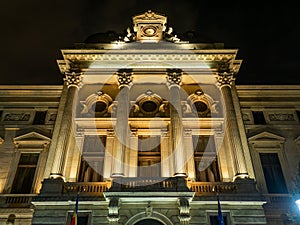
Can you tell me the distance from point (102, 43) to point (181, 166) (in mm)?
14501

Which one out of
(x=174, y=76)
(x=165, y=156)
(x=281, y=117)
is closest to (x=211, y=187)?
(x=165, y=156)

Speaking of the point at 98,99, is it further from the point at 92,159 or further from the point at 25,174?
the point at 25,174

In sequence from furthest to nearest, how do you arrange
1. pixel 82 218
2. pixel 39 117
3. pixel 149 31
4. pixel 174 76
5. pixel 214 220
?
pixel 149 31 < pixel 39 117 < pixel 174 76 < pixel 82 218 < pixel 214 220

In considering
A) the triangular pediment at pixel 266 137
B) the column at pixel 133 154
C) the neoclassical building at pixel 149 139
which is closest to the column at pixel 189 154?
the neoclassical building at pixel 149 139

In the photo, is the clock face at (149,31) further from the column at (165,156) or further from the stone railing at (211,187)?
the stone railing at (211,187)

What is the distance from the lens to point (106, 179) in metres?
23.1

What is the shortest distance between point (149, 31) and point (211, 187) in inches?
649

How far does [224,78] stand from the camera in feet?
88.9

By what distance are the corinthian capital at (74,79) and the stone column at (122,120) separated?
3.18 metres

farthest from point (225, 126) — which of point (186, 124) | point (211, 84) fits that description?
point (211, 84)

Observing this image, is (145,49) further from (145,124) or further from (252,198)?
(252,198)

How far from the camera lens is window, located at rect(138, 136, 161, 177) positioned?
78.2 feet

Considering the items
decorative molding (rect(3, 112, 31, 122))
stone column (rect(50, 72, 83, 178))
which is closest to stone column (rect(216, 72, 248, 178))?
stone column (rect(50, 72, 83, 178))

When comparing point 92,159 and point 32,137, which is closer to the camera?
point 92,159
